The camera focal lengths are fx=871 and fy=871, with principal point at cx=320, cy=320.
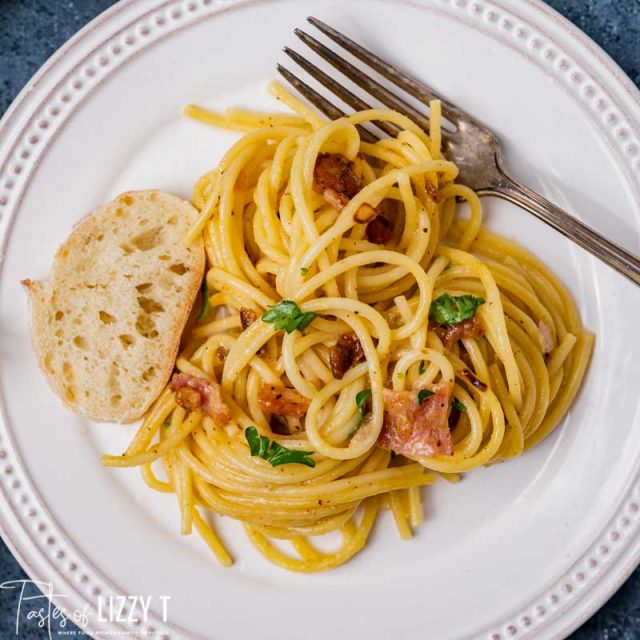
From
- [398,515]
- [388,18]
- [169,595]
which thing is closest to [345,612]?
[398,515]

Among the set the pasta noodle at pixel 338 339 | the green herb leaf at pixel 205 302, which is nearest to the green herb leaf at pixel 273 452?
the pasta noodle at pixel 338 339

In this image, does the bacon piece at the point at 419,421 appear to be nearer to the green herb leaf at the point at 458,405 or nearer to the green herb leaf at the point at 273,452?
the green herb leaf at the point at 458,405

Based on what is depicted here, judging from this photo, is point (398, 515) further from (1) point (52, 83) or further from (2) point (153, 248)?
(1) point (52, 83)

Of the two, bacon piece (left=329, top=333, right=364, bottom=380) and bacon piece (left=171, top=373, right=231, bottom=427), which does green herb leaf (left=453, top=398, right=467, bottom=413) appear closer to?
bacon piece (left=329, top=333, right=364, bottom=380)

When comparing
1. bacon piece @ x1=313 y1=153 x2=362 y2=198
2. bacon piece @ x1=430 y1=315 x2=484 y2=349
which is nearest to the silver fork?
bacon piece @ x1=313 y1=153 x2=362 y2=198

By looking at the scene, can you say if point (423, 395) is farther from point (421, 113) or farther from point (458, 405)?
point (421, 113)
